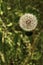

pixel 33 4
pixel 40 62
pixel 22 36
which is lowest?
pixel 40 62

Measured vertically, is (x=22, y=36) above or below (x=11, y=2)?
below

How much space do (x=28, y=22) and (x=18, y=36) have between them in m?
0.10

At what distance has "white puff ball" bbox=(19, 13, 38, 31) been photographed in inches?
57.9

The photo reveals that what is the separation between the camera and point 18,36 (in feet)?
4.95

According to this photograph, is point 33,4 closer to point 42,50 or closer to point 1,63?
point 42,50

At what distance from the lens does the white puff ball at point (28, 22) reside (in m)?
1.47

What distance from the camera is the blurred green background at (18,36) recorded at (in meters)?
1.49

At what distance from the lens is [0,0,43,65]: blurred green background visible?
1.49 metres

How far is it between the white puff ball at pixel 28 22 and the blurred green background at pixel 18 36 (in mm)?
41

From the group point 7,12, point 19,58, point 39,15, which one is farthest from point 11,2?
point 19,58

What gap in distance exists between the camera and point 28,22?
1.47m

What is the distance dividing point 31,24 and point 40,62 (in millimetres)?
206

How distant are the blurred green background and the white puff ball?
0.04m

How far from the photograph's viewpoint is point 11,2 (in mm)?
1537
